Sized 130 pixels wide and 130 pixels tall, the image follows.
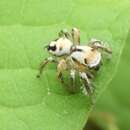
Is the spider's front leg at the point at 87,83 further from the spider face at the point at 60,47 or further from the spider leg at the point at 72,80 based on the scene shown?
the spider face at the point at 60,47

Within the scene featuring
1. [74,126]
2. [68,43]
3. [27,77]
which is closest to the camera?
[74,126]

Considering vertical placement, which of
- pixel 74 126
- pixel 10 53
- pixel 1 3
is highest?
pixel 1 3

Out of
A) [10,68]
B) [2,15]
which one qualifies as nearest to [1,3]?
[2,15]

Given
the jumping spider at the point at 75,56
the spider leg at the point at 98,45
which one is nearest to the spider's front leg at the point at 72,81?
the jumping spider at the point at 75,56

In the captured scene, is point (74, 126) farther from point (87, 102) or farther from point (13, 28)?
point (13, 28)

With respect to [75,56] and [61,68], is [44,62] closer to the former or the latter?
[61,68]

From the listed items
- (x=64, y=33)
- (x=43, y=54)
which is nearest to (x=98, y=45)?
(x=64, y=33)

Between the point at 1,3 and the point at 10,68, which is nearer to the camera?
the point at 10,68
